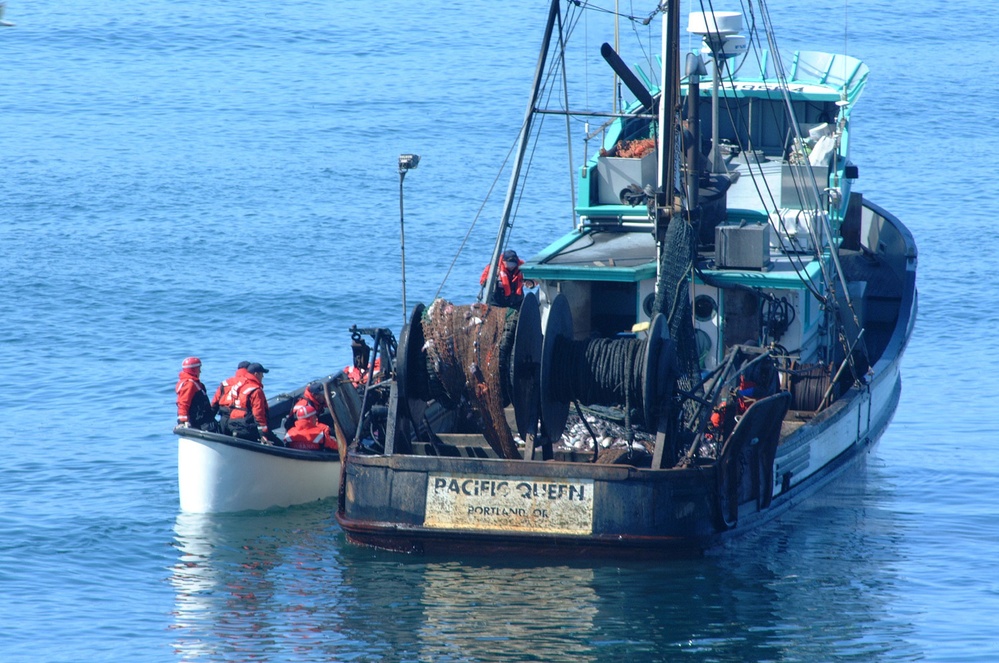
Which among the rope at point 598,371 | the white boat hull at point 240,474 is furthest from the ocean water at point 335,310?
the rope at point 598,371

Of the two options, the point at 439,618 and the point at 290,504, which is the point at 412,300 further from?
the point at 439,618

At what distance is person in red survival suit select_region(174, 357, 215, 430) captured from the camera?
1505cm

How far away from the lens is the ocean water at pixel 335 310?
500 inches

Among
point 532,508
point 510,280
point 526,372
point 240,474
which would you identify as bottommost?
point 240,474

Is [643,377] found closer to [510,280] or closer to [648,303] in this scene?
[648,303]

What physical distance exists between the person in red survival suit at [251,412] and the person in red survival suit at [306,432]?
257mm

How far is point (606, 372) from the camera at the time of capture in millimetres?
12820

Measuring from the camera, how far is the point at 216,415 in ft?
50.9

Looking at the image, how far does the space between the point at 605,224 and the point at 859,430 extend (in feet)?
12.3

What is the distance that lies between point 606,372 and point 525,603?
2.13 meters

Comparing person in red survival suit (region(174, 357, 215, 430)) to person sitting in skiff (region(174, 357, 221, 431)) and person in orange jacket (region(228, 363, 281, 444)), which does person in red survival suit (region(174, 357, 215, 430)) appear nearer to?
person sitting in skiff (region(174, 357, 221, 431))

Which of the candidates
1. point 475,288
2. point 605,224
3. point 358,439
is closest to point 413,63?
point 475,288

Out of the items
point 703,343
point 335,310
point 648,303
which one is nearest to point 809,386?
point 703,343

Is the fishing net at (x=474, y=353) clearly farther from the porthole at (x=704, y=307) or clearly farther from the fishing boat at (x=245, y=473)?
the porthole at (x=704, y=307)
